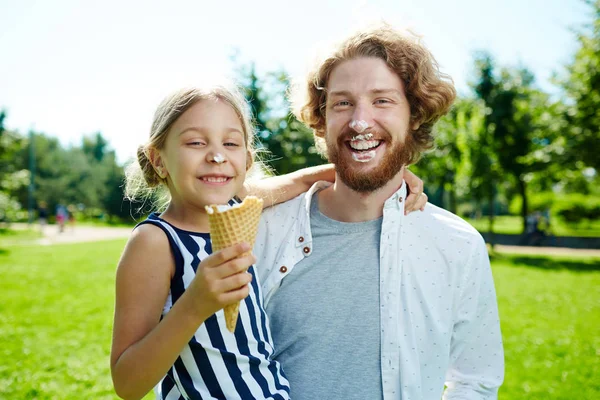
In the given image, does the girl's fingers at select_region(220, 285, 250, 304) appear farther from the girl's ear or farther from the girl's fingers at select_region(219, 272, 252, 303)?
the girl's ear

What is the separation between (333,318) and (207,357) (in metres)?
0.77

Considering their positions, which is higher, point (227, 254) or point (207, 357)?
point (227, 254)

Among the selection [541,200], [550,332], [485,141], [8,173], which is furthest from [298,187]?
[541,200]

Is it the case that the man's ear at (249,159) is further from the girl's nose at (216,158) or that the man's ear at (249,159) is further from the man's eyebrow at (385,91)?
the man's eyebrow at (385,91)

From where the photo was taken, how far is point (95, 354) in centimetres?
706

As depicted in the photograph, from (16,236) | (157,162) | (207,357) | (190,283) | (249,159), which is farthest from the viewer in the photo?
(16,236)

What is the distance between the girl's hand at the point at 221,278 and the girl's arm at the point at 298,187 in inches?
43.4

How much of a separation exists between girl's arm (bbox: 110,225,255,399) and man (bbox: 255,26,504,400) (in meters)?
0.85

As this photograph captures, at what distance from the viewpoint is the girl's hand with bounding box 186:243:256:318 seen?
1475 mm

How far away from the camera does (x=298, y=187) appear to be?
2.99 meters

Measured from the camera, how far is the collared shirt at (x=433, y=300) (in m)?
2.39

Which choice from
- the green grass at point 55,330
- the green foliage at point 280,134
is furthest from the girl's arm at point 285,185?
the green foliage at point 280,134

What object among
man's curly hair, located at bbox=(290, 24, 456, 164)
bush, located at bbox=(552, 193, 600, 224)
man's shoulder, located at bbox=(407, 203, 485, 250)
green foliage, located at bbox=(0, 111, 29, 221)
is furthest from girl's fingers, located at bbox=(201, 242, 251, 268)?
bush, located at bbox=(552, 193, 600, 224)

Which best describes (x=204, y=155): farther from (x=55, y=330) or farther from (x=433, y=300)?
(x=55, y=330)
